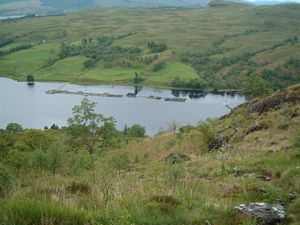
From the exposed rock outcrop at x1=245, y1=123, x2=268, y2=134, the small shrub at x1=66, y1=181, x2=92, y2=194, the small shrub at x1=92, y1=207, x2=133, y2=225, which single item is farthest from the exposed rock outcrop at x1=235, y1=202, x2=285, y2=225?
the exposed rock outcrop at x1=245, y1=123, x2=268, y2=134

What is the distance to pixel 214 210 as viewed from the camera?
28.0 ft

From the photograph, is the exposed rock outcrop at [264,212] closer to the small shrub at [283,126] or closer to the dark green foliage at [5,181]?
the dark green foliage at [5,181]

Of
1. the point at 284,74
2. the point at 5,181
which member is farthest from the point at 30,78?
the point at 5,181

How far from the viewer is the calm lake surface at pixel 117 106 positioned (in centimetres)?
13162

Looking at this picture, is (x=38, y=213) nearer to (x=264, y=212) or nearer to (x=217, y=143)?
(x=264, y=212)

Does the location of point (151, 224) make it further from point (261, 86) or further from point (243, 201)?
point (261, 86)

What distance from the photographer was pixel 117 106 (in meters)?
149

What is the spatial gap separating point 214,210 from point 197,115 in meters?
127

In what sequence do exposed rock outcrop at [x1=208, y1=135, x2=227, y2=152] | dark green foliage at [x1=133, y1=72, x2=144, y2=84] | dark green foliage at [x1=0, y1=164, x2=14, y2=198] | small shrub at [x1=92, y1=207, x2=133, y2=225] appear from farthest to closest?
dark green foliage at [x1=133, y1=72, x2=144, y2=84]
exposed rock outcrop at [x1=208, y1=135, x2=227, y2=152]
dark green foliage at [x1=0, y1=164, x2=14, y2=198]
small shrub at [x1=92, y1=207, x2=133, y2=225]

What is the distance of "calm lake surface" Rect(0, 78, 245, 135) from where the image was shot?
131625 mm

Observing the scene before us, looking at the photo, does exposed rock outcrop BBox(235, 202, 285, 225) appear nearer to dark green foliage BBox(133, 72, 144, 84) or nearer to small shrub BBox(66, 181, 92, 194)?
small shrub BBox(66, 181, 92, 194)

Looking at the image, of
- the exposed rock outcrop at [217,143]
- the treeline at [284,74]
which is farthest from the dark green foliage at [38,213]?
the treeline at [284,74]

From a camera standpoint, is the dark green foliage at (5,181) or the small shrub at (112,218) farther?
the dark green foliage at (5,181)

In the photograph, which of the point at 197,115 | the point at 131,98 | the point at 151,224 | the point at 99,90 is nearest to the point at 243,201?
the point at 151,224
